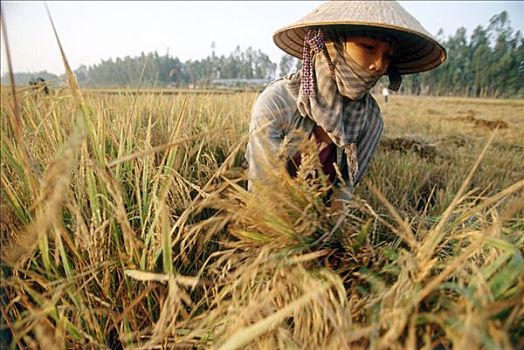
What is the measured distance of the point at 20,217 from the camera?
0.68 meters

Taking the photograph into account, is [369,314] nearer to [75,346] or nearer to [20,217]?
[75,346]

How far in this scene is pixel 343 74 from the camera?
122 cm

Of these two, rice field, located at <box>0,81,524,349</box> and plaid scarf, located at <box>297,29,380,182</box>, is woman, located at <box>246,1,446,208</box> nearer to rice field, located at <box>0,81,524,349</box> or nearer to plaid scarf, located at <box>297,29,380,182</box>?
plaid scarf, located at <box>297,29,380,182</box>

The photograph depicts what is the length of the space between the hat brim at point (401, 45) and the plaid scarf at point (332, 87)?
0.08 metres

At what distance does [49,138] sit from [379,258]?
0.86m

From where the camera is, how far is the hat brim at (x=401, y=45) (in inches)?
46.6

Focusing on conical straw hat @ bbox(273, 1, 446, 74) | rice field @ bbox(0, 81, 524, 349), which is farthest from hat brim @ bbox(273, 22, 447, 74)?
rice field @ bbox(0, 81, 524, 349)

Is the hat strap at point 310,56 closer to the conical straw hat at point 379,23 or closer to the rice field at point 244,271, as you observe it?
the conical straw hat at point 379,23

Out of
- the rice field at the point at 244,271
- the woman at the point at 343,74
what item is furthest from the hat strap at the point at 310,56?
the rice field at the point at 244,271

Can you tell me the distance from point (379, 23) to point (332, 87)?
0.29 meters

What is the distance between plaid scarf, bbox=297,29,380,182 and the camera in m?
1.21

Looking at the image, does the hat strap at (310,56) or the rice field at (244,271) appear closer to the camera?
the rice field at (244,271)

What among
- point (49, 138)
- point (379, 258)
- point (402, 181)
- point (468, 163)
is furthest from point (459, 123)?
point (49, 138)

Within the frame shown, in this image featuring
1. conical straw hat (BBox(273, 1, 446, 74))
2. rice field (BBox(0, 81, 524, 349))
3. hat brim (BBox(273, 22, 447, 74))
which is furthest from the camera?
hat brim (BBox(273, 22, 447, 74))
